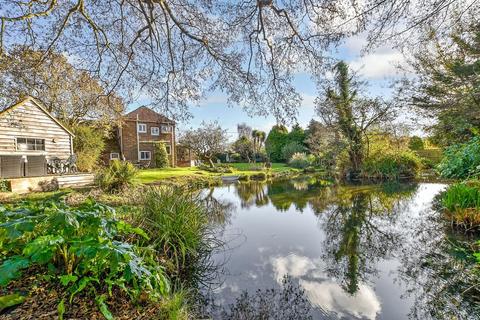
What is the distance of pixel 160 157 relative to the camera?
24.9m

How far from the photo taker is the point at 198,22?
470 cm

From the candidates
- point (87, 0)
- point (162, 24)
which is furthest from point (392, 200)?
point (87, 0)

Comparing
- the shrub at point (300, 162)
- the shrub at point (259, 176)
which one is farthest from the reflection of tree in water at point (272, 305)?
the shrub at point (300, 162)

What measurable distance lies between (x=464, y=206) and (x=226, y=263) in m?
4.92

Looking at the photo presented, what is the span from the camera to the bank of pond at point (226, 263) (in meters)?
1.84

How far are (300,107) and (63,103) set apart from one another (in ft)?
50.4

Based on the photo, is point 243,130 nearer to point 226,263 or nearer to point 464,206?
point 464,206

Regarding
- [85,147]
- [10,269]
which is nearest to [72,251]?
[10,269]

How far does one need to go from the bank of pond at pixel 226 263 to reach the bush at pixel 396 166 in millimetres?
9934

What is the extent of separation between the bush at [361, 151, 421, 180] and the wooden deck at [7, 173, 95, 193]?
16396 millimetres

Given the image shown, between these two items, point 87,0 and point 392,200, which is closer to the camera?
point 87,0

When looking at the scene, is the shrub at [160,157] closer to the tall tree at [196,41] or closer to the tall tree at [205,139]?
the tall tree at [205,139]

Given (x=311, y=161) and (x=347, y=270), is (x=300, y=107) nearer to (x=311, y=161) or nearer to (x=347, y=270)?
(x=347, y=270)

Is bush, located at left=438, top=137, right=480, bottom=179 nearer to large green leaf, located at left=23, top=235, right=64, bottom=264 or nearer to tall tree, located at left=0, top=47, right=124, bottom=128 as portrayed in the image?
large green leaf, located at left=23, top=235, right=64, bottom=264
